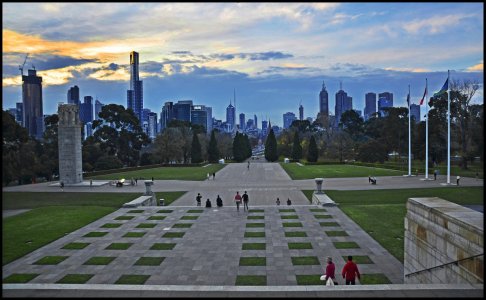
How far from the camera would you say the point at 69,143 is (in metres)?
42.0

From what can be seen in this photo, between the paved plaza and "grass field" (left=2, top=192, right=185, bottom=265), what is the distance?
0.77 m

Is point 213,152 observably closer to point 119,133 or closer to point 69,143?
point 119,133

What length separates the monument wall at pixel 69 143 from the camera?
41625 millimetres

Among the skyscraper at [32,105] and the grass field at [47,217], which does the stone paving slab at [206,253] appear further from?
the skyscraper at [32,105]

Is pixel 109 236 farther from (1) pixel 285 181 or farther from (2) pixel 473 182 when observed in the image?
(2) pixel 473 182

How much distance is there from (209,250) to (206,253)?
1.46 ft

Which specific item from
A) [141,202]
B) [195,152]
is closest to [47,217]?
[141,202]

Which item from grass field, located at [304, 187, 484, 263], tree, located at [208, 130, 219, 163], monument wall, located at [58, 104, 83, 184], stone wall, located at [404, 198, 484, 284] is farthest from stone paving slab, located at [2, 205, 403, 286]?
tree, located at [208, 130, 219, 163]

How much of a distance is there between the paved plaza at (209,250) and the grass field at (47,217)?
2.52 ft

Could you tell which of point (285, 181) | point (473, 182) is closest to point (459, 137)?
point (473, 182)

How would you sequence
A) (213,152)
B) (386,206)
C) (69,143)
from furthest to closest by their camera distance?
(213,152), (69,143), (386,206)

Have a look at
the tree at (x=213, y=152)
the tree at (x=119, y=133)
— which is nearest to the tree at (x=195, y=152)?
the tree at (x=213, y=152)

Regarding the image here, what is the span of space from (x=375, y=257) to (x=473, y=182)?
29.4 meters

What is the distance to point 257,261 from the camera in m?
13.9
